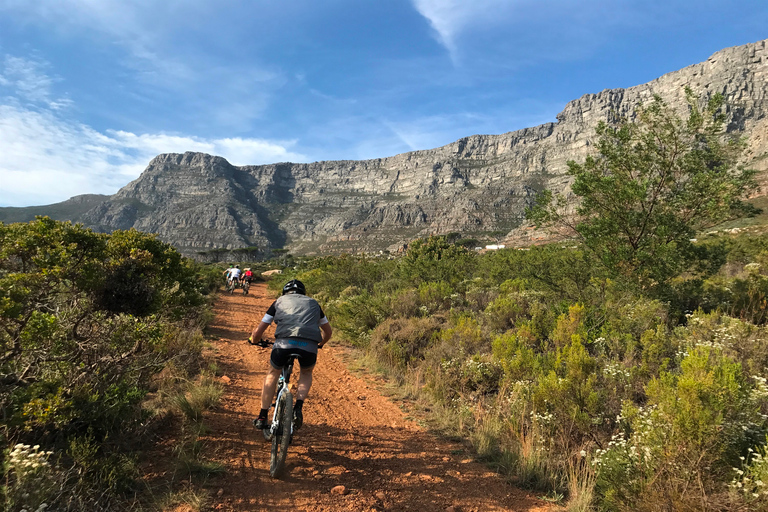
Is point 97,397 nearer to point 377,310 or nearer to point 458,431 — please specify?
point 458,431

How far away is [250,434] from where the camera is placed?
488 centimetres

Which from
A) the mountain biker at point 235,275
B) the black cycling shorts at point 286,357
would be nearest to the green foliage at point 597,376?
the black cycling shorts at point 286,357

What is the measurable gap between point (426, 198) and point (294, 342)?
585ft

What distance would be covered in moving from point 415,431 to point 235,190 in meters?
203

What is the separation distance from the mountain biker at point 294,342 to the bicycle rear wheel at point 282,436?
179 mm

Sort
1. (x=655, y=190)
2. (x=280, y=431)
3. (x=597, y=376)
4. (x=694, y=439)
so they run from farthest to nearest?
(x=655, y=190) < (x=597, y=376) < (x=280, y=431) < (x=694, y=439)

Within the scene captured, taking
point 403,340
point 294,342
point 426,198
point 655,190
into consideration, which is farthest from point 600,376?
point 426,198

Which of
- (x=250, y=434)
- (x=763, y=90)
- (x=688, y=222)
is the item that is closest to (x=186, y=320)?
(x=250, y=434)

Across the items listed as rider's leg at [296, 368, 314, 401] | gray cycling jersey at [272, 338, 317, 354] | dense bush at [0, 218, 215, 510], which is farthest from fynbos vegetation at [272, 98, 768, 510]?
dense bush at [0, 218, 215, 510]

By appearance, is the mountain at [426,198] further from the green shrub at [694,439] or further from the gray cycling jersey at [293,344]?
the green shrub at [694,439]

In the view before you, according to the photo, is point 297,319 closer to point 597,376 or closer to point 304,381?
point 304,381

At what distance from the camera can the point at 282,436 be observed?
404cm

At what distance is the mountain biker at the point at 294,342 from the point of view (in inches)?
169

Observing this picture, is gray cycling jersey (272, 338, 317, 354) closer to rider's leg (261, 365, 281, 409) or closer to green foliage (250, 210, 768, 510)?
rider's leg (261, 365, 281, 409)
